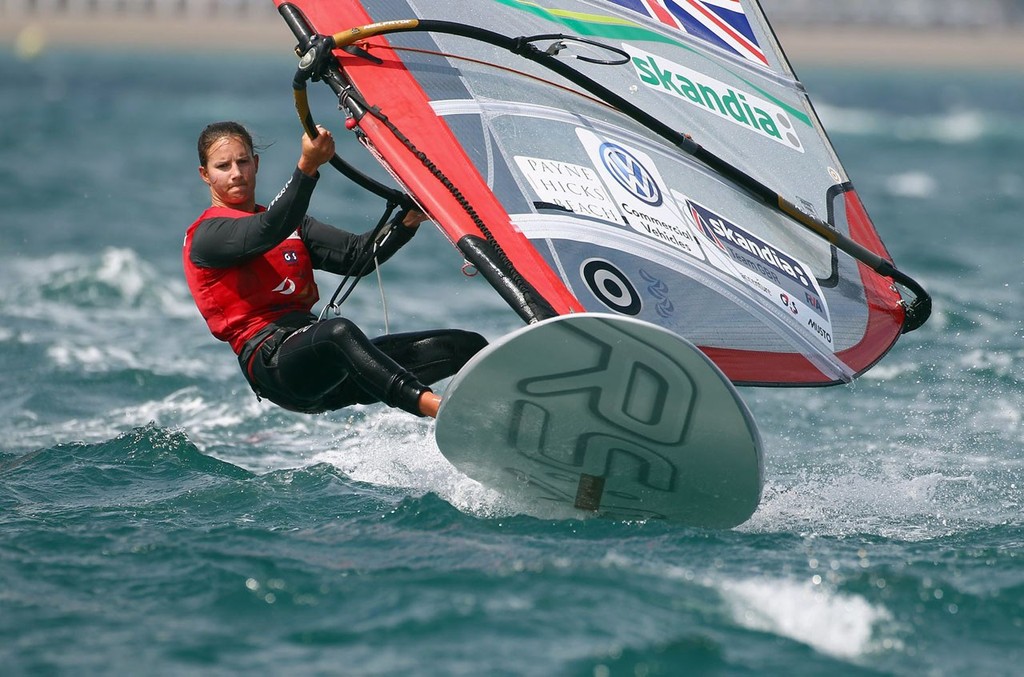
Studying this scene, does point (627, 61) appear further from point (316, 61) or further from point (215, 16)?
point (215, 16)

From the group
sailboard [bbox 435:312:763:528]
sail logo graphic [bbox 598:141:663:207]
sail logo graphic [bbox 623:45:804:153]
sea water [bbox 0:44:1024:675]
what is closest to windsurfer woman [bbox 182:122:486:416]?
sailboard [bbox 435:312:763:528]

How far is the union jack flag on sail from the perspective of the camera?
16.8 feet

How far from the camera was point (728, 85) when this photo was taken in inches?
202

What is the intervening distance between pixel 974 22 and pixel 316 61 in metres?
49.4

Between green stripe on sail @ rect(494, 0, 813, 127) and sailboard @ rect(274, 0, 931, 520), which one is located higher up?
green stripe on sail @ rect(494, 0, 813, 127)

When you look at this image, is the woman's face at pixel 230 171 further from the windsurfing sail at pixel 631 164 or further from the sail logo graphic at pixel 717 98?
the sail logo graphic at pixel 717 98

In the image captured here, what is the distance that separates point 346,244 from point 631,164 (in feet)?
3.75

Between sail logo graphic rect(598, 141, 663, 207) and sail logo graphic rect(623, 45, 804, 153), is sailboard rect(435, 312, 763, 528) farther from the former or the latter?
sail logo graphic rect(623, 45, 804, 153)

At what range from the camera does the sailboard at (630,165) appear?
4.33m

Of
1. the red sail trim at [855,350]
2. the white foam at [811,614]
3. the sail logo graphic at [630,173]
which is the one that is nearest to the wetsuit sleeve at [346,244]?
the sail logo graphic at [630,173]

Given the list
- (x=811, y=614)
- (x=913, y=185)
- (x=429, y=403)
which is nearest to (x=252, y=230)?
(x=429, y=403)

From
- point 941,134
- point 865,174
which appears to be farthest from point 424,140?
point 941,134

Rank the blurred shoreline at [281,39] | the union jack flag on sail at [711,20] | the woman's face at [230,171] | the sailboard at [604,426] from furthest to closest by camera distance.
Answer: the blurred shoreline at [281,39], the union jack flag on sail at [711,20], the woman's face at [230,171], the sailboard at [604,426]

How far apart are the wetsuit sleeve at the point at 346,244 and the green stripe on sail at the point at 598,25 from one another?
37.2 inches
